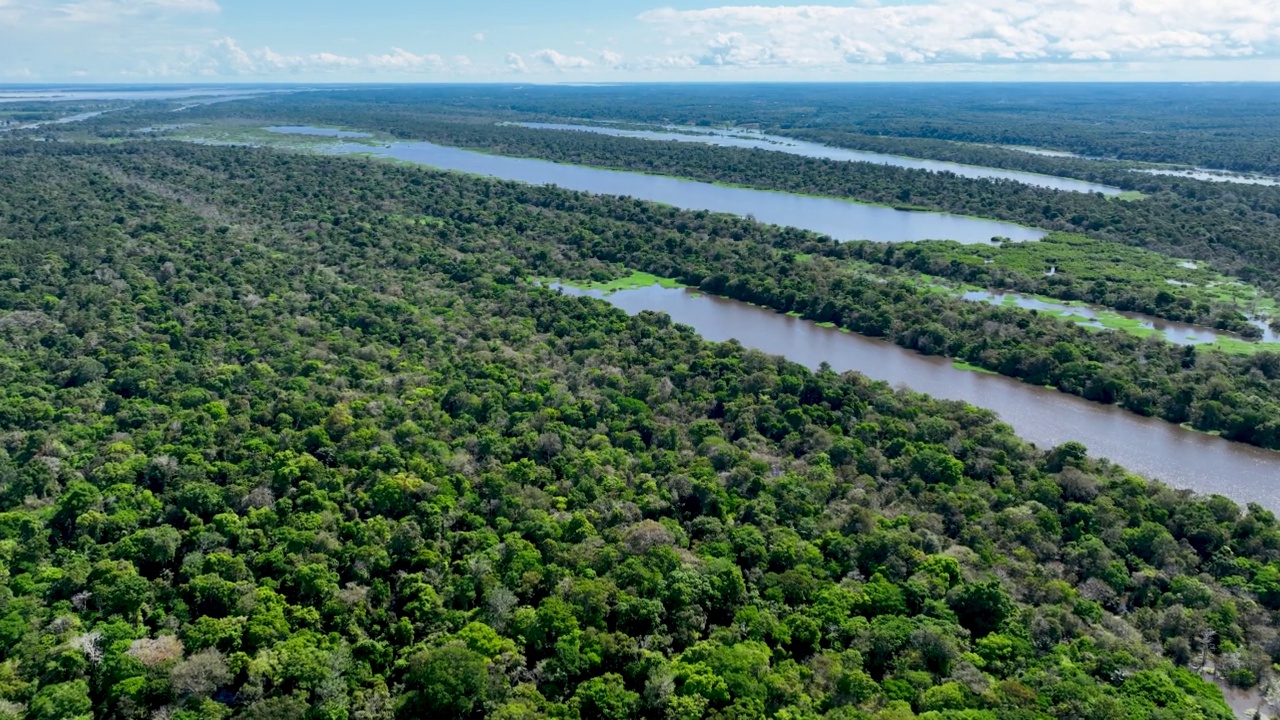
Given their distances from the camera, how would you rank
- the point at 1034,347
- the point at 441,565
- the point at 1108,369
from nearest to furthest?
1. the point at 441,565
2. the point at 1108,369
3. the point at 1034,347

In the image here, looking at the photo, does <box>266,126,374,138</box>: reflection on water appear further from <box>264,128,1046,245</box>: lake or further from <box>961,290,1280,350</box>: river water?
<box>961,290,1280,350</box>: river water

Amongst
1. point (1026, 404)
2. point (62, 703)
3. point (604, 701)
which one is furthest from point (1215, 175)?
point (62, 703)

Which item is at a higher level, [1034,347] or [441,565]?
[1034,347]

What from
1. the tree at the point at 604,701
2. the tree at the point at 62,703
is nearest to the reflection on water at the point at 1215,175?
the tree at the point at 604,701

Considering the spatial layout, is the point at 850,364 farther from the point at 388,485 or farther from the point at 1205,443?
the point at 388,485

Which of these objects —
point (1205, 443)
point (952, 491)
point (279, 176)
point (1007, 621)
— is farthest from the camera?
point (279, 176)

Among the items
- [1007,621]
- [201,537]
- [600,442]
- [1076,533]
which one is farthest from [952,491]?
[201,537]

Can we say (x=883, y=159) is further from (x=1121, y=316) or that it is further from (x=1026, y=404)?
(x=1026, y=404)
